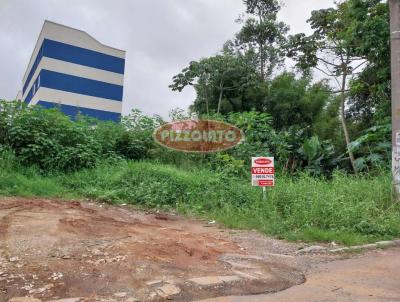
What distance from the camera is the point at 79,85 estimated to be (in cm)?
2328

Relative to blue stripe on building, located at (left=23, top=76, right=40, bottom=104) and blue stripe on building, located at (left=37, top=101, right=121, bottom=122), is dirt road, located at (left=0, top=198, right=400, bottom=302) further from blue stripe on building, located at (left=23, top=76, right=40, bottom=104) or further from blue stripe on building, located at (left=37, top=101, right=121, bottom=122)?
blue stripe on building, located at (left=23, top=76, right=40, bottom=104)

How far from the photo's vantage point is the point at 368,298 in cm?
337

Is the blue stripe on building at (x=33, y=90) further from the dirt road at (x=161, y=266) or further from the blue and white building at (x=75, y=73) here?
the dirt road at (x=161, y=266)

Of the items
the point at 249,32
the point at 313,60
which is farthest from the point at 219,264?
the point at 249,32

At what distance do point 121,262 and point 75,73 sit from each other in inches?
837

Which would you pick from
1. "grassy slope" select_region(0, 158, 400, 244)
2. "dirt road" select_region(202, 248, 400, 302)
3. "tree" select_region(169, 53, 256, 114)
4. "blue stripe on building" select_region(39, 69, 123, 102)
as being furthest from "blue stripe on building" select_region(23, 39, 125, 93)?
"dirt road" select_region(202, 248, 400, 302)

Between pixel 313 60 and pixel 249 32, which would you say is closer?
pixel 313 60

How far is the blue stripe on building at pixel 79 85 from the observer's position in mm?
21844

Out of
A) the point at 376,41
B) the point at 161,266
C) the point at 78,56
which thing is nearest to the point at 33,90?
the point at 78,56

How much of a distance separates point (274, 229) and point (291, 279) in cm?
231

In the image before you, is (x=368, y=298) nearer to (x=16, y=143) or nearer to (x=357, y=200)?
(x=357, y=200)

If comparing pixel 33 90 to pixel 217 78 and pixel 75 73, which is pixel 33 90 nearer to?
pixel 75 73

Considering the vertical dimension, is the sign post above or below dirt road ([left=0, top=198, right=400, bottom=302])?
above

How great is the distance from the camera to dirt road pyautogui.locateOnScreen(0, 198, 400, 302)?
10.7 feet
